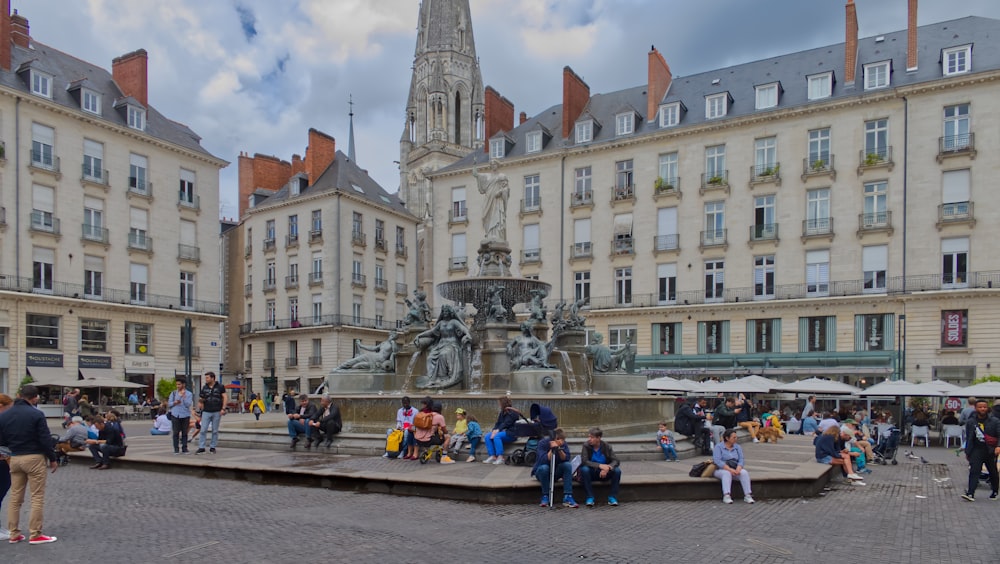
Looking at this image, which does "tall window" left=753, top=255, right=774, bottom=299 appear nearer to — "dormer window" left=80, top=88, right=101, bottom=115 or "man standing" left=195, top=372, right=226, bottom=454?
"man standing" left=195, top=372, right=226, bottom=454

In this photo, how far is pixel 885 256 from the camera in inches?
1500

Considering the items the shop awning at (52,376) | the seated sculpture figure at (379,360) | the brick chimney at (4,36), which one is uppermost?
the brick chimney at (4,36)

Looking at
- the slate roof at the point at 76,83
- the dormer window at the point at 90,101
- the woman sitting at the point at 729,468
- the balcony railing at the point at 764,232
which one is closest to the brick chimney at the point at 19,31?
the slate roof at the point at 76,83

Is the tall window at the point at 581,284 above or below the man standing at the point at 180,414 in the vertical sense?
above

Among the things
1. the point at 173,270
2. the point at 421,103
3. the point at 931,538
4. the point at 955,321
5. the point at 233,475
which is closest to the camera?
the point at 931,538

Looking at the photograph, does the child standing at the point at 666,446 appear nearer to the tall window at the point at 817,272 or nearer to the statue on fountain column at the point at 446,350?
the statue on fountain column at the point at 446,350

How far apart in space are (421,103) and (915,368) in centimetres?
7063

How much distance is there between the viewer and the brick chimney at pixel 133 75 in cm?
4488

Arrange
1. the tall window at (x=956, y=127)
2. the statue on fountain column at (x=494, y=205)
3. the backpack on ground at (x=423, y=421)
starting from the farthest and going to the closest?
the tall window at (x=956, y=127) < the statue on fountain column at (x=494, y=205) < the backpack on ground at (x=423, y=421)

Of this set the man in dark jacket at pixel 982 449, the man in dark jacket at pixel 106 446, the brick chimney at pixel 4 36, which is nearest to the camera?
the man in dark jacket at pixel 982 449

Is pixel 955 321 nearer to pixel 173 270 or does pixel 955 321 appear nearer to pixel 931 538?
pixel 931 538

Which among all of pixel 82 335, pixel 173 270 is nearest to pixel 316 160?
pixel 173 270

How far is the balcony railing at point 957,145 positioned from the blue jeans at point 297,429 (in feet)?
110

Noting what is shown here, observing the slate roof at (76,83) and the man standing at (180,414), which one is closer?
the man standing at (180,414)
